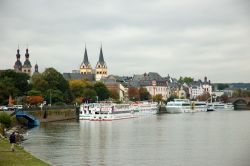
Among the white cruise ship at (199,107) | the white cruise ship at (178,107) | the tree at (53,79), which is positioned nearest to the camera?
the tree at (53,79)

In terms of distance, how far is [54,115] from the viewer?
90.9m

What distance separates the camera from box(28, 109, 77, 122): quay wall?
85438mm

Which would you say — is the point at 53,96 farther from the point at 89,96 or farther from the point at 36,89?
the point at 89,96

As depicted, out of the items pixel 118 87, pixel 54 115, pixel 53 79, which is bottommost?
pixel 54 115

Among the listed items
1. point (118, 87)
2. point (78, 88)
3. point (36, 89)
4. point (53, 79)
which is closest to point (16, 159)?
point (36, 89)

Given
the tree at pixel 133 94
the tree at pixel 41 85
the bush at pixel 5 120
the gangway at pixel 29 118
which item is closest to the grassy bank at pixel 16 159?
the bush at pixel 5 120

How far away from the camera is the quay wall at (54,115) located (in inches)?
3364

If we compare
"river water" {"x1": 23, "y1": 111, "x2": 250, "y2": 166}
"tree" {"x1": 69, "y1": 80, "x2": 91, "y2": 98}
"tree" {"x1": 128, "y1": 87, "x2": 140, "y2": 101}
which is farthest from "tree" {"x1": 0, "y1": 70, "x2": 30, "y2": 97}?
"tree" {"x1": 128, "y1": 87, "x2": 140, "y2": 101}

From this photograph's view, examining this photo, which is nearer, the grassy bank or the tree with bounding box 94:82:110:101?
the grassy bank

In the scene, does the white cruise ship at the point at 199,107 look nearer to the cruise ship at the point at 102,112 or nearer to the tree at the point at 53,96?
the cruise ship at the point at 102,112

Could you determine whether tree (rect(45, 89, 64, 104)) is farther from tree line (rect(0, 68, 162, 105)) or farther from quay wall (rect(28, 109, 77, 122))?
quay wall (rect(28, 109, 77, 122))

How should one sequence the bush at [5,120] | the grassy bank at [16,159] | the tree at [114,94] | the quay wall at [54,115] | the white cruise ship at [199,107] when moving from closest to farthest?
1. the grassy bank at [16,159]
2. the bush at [5,120]
3. the quay wall at [54,115]
4. the white cruise ship at [199,107]
5. the tree at [114,94]

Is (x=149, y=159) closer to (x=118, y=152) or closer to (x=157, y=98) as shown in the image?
(x=118, y=152)

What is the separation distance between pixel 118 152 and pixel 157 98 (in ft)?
465
